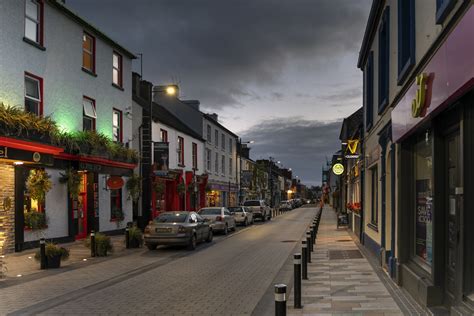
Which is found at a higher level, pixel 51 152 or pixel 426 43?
pixel 426 43

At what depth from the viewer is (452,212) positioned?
279 inches

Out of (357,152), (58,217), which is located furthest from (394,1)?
(58,217)

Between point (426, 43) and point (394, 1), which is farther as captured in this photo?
point (394, 1)

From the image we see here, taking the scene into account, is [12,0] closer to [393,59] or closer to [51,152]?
[51,152]

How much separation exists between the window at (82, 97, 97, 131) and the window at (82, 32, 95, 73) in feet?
4.73

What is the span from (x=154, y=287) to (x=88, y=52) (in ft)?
47.9

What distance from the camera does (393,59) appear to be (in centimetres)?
1145

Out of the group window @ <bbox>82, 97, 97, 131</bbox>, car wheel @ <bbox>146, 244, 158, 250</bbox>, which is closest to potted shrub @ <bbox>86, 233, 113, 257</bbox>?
car wheel @ <bbox>146, 244, 158, 250</bbox>

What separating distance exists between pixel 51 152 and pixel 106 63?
7.95 meters

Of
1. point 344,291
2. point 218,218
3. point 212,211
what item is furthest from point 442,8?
point 212,211

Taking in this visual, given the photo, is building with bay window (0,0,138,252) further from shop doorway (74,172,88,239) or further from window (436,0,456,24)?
window (436,0,456,24)

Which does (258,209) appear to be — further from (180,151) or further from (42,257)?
(42,257)

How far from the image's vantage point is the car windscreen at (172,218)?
61.6 ft

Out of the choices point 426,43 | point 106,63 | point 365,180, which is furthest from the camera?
point 106,63
